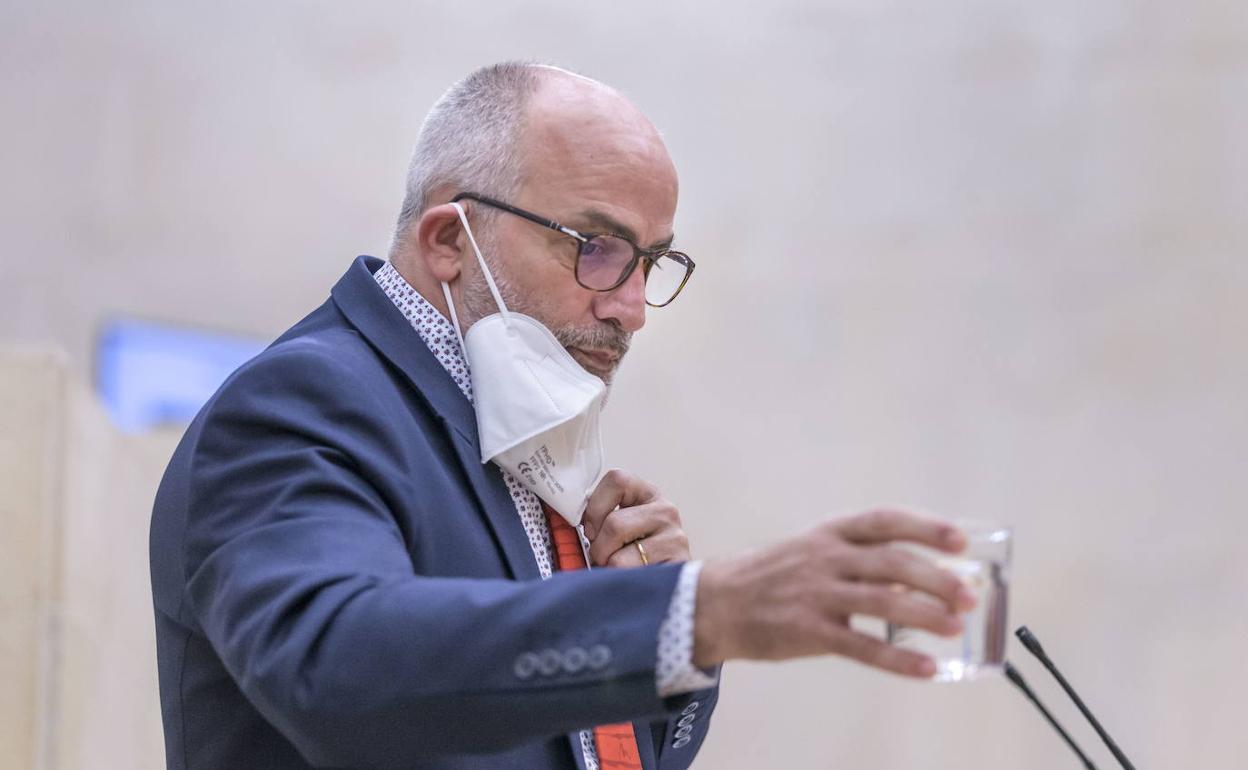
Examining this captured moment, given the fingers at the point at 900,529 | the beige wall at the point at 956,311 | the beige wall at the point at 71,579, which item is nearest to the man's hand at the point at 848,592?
the fingers at the point at 900,529

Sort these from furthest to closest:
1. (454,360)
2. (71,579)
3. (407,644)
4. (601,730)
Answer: (71,579), (454,360), (601,730), (407,644)

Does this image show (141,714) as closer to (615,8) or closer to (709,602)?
(615,8)

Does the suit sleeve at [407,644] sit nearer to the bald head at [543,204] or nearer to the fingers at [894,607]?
the fingers at [894,607]

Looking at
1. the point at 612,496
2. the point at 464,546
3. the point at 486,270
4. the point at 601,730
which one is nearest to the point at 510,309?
the point at 486,270

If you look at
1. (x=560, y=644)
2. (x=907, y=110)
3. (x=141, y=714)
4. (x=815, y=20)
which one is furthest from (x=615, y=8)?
(x=560, y=644)

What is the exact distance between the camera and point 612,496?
1891 mm

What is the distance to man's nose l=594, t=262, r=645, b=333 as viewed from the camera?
188 cm

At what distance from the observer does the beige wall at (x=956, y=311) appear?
13.7 feet

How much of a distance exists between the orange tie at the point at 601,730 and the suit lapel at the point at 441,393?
11 cm

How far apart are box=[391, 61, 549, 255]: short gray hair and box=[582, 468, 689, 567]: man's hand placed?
0.43m

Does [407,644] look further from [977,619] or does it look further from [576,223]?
[576,223]

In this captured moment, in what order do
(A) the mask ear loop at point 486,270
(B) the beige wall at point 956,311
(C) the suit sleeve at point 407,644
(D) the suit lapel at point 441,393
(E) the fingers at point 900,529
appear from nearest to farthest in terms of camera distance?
(E) the fingers at point 900,529 → (C) the suit sleeve at point 407,644 → (D) the suit lapel at point 441,393 → (A) the mask ear loop at point 486,270 → (B) the beige wall at point 956,311

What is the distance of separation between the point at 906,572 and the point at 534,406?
0.80 m

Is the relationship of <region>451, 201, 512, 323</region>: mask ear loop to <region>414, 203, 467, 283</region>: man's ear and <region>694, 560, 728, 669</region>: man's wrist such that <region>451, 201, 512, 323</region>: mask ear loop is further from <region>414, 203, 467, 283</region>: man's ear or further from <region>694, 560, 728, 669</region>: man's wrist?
<region>694, 560, 728, 669</region>: man's wrist
